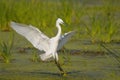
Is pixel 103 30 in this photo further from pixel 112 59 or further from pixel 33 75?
pixel 33 75

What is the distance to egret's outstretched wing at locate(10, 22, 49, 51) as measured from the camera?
723 centimetres

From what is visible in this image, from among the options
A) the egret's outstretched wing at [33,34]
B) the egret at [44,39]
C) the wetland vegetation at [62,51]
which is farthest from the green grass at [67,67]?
the egret's outstretched wing at [33,34]

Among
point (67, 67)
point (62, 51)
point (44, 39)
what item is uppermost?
point (44, 39)

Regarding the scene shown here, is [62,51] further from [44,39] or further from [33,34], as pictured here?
[33,34]

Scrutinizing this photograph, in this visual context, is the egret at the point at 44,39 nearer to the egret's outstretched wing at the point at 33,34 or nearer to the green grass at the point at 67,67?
the egret's outstretched wing at the point at 33,34

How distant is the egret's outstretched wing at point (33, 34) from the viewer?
7.23m

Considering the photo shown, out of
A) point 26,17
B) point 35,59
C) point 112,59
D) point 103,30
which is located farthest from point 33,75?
point 26,17

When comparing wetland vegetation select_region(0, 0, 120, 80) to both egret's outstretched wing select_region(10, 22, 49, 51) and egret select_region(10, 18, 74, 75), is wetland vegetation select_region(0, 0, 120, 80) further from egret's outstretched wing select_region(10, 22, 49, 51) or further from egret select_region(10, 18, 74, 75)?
egret's outstretched wing select_region(10, 22, 49, 51)

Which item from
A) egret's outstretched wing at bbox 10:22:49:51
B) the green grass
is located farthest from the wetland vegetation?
egret's outstretched wing at bbox 10:22:49:51

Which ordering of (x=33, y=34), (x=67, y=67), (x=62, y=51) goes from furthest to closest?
(x=62, y=51)
(x=67, y=67)
(x=33, y=34)

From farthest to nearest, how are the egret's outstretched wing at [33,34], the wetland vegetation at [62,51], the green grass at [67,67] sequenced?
1. the egret's outstretched wing at [33,34]
2. the wetland vegetation at [62,51]
3. the green grass at [67,67]

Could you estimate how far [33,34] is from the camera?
7.32 metres

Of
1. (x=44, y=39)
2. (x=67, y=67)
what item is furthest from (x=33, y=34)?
(x=67, y=67)

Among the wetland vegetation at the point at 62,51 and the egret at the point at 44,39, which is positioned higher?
the egret at the point at 44,39
